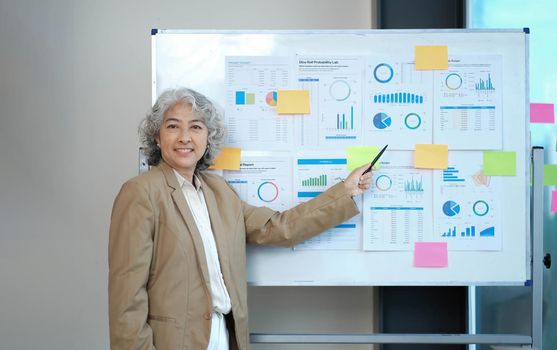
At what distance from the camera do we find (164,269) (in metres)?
1.73

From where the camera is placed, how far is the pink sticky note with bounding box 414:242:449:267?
210 centimetres

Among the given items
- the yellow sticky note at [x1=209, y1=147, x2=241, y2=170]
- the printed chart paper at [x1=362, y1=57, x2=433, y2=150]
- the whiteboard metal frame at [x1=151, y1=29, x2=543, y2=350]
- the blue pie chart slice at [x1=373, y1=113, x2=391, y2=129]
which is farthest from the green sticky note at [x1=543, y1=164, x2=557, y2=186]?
the yellow sticky note at [x1=209, y1=147, x2=241, y2=170]

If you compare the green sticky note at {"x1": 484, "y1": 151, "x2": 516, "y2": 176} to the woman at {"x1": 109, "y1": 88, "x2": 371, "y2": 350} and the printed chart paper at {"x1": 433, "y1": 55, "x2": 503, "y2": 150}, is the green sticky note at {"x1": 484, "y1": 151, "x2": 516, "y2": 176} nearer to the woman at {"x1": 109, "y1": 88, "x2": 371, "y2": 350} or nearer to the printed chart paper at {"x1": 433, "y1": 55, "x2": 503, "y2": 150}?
the printed chart paper at {"x1": 433, "y1": 55, "x2": 503, "y2": 150}

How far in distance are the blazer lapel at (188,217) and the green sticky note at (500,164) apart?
1.10 meters

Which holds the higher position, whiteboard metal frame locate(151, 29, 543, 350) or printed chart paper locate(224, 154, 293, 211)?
printed chart paper locate(224, 154, 293, 211)

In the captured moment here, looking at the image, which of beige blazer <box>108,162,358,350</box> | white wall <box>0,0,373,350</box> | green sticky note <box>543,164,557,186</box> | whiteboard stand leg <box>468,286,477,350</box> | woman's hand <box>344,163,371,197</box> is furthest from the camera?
white wall <box>0,0,373,350</box>

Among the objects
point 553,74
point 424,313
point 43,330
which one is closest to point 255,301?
point 424,313

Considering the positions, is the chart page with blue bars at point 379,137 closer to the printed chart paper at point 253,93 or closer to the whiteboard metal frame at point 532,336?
the printed chart paper at point 253,93

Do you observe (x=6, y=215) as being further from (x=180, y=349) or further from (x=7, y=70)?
(x=180, y=349)

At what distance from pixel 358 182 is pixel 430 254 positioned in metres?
0.39

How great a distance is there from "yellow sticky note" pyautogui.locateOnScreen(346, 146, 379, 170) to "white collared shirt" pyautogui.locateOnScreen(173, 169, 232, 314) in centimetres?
57

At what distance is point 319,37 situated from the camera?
2123 millimetres

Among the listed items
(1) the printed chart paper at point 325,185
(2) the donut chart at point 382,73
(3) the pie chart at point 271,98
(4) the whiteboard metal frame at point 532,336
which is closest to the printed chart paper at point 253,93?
(3) the pie chart at point 271,98

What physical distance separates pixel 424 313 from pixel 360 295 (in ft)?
1.23
